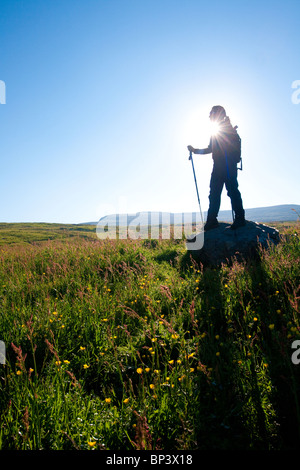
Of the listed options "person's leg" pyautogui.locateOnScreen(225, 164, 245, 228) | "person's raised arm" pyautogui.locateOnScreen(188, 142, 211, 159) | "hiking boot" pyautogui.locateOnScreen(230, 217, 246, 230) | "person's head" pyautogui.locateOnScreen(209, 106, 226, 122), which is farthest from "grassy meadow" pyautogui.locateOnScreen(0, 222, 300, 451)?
"person's head" pyautogui.locateOnScreen(209, 106, 226, 122)

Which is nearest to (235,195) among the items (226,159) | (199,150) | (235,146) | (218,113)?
(226,159)

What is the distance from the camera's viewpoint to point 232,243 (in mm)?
7164

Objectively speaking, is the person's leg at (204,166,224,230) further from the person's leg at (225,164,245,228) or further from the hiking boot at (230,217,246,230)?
the hiking boot at (230,217,246,230)

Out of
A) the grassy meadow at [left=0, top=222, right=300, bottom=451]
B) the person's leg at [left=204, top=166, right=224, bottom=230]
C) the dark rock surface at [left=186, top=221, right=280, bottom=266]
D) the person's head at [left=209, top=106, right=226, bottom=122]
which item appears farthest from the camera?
the person's leg at [left=204, top=166, right=224, bottom=230]

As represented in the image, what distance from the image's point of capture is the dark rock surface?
6.89m

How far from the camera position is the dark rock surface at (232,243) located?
6.89 m

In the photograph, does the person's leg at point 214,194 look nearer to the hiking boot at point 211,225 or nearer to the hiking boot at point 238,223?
the hiking boot at point 211,225

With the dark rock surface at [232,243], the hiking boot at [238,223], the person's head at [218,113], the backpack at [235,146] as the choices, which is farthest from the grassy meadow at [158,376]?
the person's head at [218,113]

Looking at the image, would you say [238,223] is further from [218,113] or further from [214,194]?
[218,113]

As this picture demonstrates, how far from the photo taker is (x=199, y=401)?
2.34 m

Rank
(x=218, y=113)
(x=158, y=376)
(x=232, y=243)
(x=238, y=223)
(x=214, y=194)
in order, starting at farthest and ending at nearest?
(x=214, y=194), (x=238, y=223), (x=218, y=113), (x=232, y=243), (x=158, y=376)

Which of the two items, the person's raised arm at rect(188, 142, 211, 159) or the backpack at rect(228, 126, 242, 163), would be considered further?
the person's raised arm at rect(188, 142, 211, 159)
